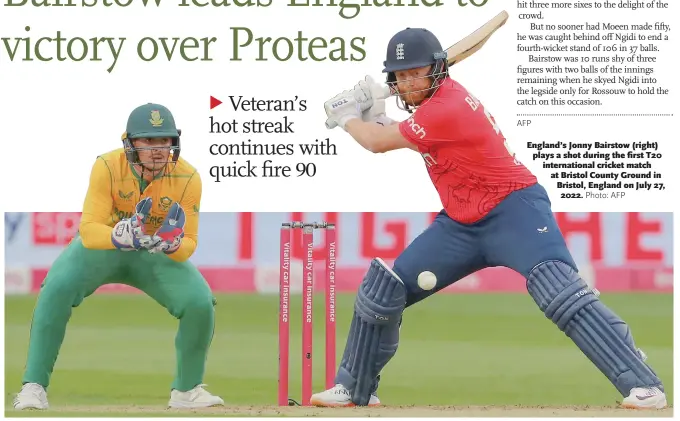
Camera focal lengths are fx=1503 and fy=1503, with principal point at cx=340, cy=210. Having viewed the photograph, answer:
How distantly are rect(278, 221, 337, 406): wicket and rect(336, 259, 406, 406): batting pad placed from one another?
0.11 metres

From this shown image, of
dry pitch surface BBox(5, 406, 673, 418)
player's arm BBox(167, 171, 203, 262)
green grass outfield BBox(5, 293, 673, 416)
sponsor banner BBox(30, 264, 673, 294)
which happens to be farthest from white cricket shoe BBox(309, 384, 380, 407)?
sponsor banner BBox(30, 264, 673, 294)

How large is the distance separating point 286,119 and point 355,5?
2.33 feet

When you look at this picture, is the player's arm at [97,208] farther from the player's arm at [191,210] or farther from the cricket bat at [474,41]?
the cricket bat at [474,41]

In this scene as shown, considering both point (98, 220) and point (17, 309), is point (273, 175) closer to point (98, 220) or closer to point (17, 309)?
point (98, 220)

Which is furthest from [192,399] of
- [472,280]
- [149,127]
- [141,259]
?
[472,280]

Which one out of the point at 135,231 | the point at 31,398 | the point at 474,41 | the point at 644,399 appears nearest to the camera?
the point at 644,399

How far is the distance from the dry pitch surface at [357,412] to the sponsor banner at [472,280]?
563 cm

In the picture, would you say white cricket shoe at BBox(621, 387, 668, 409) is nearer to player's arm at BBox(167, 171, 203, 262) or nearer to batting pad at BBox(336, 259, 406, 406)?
batting pad at BBox(336, 259, 406, 406)

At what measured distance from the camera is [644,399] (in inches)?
266

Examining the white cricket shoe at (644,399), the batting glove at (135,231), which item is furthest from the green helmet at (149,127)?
the white cricket shoe at (644,399)

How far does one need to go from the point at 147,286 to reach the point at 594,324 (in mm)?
2136

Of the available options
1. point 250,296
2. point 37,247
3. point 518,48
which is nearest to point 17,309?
point 37,247

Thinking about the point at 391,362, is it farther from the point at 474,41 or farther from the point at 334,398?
the point at 474,41

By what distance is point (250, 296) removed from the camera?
12.9 meters
